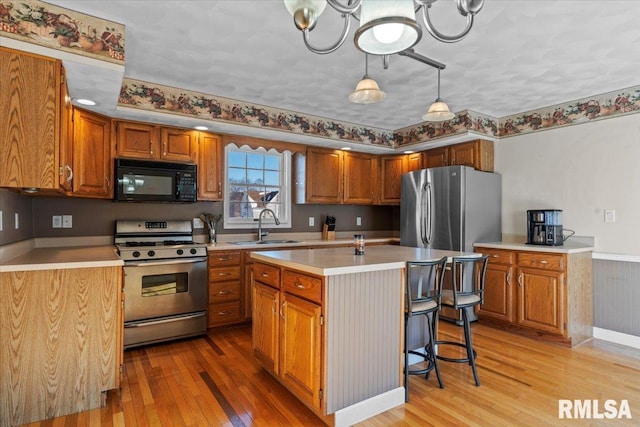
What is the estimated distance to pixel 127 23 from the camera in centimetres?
222

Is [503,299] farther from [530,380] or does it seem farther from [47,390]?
[47,390]

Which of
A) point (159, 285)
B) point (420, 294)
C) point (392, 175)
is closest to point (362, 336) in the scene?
point (420, 294)

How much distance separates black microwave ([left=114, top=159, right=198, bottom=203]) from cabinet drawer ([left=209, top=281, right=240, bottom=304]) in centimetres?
95

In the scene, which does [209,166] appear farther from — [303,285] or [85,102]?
[303,285]

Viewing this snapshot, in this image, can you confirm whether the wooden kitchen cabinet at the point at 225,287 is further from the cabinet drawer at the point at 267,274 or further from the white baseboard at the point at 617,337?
the white baseboard at the point at 617,337

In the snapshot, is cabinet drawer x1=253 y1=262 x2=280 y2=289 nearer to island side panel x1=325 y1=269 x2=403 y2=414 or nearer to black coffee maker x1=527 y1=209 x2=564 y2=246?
island side panel x1=325 y1=269 x2=403 y2=414

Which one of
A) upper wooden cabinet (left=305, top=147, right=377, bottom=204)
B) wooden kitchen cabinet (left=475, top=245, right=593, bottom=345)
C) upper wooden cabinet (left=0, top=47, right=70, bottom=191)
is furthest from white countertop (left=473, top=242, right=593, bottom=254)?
upper wooden cabinet (left=0, top=47, right=70, bottom=191)

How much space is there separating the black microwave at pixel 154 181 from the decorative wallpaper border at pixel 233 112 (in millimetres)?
570

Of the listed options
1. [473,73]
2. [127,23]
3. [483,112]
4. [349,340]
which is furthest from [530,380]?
[127,23]

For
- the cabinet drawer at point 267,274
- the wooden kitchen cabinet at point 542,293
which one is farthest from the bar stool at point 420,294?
the wooden kitchen cabinet at point 542,293

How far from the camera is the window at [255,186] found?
4.36 m

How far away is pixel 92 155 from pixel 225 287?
1756mm

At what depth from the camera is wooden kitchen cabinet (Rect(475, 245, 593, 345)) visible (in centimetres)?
330

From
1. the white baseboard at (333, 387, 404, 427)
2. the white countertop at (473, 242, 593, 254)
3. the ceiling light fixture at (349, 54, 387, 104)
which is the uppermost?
the ceiling light fixture at (349, 54, 387, 104)
